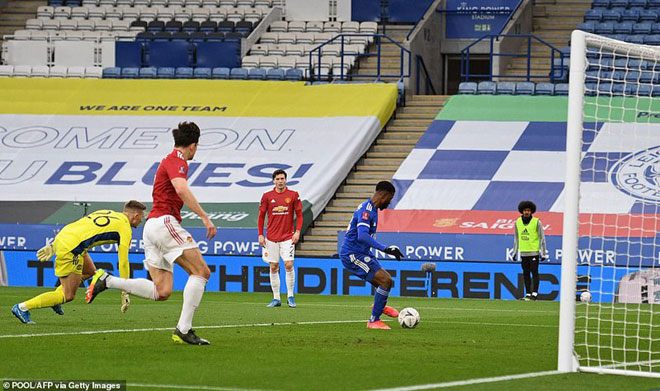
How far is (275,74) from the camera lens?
31.9 m

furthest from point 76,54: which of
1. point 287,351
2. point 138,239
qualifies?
point 287,351

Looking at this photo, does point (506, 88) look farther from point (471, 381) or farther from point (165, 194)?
point (471, 381)

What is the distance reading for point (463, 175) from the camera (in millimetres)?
26953

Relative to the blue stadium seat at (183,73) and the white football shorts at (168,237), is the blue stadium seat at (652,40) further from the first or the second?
the white football shorts at (168,237)

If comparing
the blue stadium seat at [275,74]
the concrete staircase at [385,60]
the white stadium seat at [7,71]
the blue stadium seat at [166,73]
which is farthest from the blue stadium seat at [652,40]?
the white stadium seat at [7,71]

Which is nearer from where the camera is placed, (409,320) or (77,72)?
(409,320)

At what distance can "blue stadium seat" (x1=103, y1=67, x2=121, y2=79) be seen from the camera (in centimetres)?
3303

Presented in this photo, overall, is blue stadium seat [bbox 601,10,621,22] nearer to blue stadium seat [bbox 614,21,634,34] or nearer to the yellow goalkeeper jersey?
blue stadium seat [bbox 614,21,634,34]

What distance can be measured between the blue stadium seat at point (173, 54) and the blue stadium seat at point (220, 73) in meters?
1.32

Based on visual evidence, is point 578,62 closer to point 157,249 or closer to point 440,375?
point 440,375

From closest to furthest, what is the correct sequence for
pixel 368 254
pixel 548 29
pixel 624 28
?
pixel 368 254, pixel 624 28, pixel 548 29

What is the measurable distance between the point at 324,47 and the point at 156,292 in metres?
23.4

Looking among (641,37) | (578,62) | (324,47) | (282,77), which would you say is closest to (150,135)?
(282,77)

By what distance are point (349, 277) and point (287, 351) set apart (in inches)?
495
